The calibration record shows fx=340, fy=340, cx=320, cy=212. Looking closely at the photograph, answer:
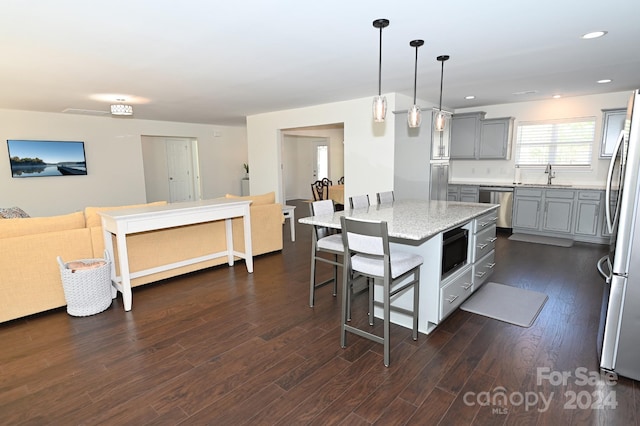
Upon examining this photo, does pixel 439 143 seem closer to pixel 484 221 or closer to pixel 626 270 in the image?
pixel 484 221

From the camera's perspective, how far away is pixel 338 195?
26.8 feet

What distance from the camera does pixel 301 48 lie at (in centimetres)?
303

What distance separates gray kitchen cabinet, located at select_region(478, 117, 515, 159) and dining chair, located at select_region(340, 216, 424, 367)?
475 cm

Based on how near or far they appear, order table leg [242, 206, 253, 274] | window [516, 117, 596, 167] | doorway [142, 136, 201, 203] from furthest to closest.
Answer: doorway [142, 136, 201, 203]
window [516, 117, 596, 167]
table leg [242, 206, 253, 274]

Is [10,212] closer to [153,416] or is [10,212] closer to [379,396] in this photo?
[153,416]

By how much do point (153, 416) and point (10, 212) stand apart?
3.88 m

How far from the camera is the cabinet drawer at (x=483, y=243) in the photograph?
315 cm

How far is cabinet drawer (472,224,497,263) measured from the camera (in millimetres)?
3148

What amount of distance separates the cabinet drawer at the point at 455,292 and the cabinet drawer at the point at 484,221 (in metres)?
0.39

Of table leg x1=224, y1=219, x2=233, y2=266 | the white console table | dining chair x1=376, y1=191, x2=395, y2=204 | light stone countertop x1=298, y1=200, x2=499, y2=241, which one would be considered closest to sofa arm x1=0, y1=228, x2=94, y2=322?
the white console table

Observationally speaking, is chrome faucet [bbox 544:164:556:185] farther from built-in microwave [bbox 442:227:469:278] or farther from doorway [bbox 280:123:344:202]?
doorway [bbox 280:123:344:202]

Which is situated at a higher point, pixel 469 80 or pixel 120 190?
pixel 469 80

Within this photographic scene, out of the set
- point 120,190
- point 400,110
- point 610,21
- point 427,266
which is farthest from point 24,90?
point 610,21

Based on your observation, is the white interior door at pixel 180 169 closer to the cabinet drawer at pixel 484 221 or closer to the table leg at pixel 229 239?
the table leg at pixel 229 239
